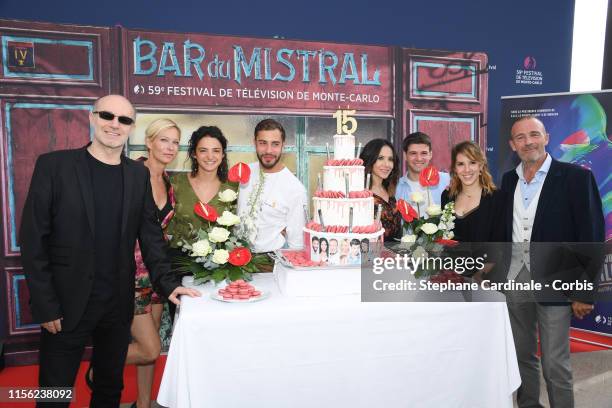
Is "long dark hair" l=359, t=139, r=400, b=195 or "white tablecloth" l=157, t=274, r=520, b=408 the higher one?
"long dark hair" l=359, t=139, r=400, b=195

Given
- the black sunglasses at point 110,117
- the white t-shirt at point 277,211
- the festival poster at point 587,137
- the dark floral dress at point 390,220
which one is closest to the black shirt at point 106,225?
the black sunglasses at point 110,117

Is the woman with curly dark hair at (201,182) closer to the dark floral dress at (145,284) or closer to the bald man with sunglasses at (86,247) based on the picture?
the dark floral dress at (145,284)

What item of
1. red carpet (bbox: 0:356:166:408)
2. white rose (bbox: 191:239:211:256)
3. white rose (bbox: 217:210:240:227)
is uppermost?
white rose (bbox: 217:210:240:227)

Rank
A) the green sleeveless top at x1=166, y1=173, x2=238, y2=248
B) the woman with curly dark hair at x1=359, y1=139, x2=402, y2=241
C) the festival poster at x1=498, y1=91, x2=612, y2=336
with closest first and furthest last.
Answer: the green sleeveless top at x1=166, y1=173, x2=238, y2=248 < the woman with curly dark hair at x1=359, y1=139, x2=402, y2=241 < the festival poster at x1=498, y1=91, x2=612, y2=336

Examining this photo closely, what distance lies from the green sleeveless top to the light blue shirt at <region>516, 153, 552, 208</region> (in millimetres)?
2092

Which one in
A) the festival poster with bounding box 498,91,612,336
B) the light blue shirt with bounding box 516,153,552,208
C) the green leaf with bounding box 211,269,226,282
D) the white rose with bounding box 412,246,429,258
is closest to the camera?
the green leaf with bounding box 211,269,226,282

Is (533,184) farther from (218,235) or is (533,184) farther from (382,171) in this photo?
(218,235)

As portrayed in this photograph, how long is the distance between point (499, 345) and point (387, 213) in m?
1.44

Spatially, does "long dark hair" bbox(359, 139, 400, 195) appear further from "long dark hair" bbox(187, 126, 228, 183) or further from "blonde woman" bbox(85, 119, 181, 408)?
"blonde woman" bbox(85, 119, 181, 408)

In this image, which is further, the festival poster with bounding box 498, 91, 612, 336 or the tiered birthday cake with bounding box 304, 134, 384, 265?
the festival poster with bounding box 498, 91, 612, 336

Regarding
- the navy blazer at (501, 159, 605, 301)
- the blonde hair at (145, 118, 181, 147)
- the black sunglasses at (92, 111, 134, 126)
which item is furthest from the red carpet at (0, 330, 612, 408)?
the black sunglasses at (92, 111, 134, 126)

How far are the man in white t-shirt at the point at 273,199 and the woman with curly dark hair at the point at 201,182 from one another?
0.21m

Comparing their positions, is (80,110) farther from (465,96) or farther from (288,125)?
(465,96)

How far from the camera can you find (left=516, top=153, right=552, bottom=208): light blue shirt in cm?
329
